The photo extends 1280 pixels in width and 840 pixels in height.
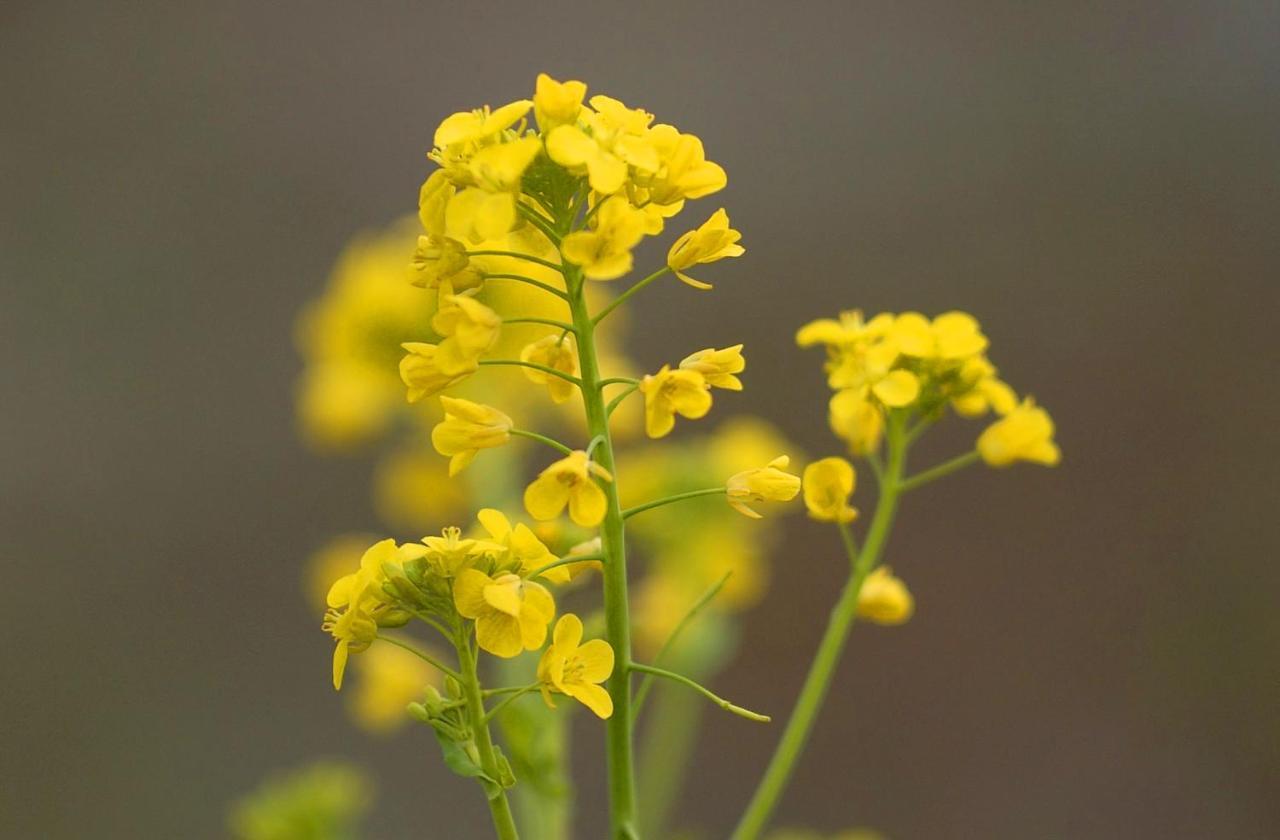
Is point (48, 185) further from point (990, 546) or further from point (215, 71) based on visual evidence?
point (990, 546)

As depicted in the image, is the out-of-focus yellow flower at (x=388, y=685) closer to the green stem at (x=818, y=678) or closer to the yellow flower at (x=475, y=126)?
the green stem at (x=818, y=678)

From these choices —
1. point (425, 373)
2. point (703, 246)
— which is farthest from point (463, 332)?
point (703, 246)

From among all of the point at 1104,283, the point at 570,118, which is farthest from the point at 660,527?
the point at 1104,283

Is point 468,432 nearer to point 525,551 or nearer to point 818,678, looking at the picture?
point 525,551

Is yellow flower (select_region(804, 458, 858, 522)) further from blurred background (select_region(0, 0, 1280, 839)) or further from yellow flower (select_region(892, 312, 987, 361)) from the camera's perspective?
blurred background (select_region(0, 0, 1280, 839))

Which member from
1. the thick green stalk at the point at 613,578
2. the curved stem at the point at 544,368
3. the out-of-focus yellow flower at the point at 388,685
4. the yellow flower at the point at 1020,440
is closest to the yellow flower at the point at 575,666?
the thick green stalk at the point at 613,578

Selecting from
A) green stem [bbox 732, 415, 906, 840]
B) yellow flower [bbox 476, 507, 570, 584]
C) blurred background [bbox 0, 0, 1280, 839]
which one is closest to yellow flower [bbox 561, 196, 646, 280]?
yellow flower [bbox 476, 507, 570, 584]
